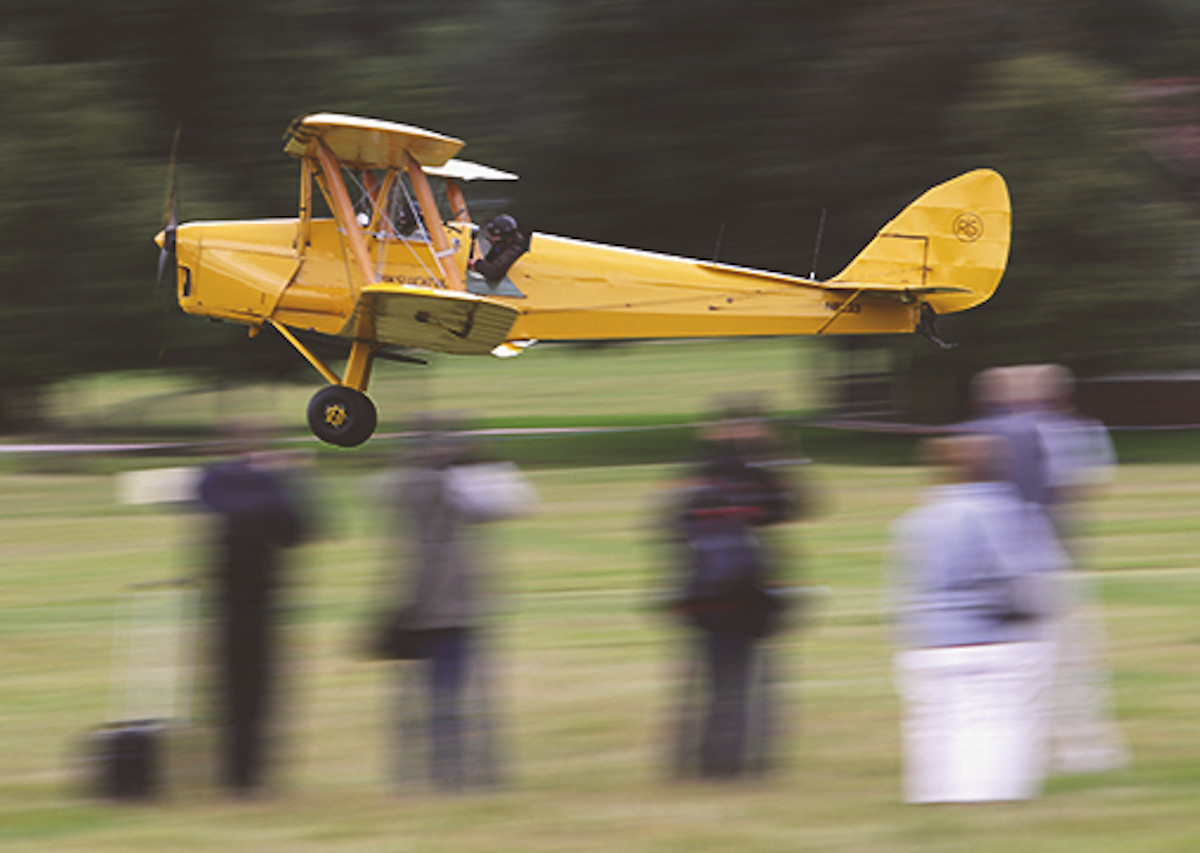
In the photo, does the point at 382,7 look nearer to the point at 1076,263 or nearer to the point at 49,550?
the point at 1076,263

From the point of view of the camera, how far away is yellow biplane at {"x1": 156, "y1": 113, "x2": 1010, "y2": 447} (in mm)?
16469

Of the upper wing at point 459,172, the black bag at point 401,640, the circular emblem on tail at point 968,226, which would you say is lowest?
the black bag at point 401,640

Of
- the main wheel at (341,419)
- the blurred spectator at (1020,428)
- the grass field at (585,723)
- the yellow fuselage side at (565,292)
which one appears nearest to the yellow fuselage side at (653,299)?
the yellow fuselage side at (565,292)

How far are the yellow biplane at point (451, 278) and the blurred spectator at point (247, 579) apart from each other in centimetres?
934

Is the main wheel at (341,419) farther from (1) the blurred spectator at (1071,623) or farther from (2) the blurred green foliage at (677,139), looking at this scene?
(1) the blurred spectator at (1071,623)

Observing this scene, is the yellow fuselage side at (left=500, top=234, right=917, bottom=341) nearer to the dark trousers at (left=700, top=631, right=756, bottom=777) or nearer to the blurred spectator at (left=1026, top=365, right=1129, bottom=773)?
the blurred spectator at (left=1026, top=365, right=1129, bottom=773)

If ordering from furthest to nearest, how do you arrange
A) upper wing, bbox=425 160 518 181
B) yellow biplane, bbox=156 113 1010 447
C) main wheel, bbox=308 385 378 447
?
1. upper wing, bbox=425 160 518 181
2. main wheel, bbox=308 385 378 447
3. yellow biplane, bbox=156 113 1010 447

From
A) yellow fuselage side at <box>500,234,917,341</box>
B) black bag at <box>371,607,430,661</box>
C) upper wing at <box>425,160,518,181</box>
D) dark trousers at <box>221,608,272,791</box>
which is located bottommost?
dark trousers at <box>221,608,272,791</box>

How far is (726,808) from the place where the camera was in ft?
19.0

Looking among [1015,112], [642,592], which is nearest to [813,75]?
[1015,112]

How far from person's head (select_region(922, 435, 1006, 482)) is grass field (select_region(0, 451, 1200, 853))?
1249 mm

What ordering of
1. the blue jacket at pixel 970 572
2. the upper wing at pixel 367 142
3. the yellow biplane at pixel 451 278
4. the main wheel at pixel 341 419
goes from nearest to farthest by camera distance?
the blue jacket at pixel 970 572 → the upper wing at pixel 367 142 → the yellow biplane at pixel 451 278 → the main wheel at pixel 341 419

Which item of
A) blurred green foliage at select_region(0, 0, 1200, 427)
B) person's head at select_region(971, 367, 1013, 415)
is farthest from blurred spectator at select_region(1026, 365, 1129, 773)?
blurred green foliage at select_region(0, 0, 1200, 427)

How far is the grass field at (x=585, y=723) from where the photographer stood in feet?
18.1
